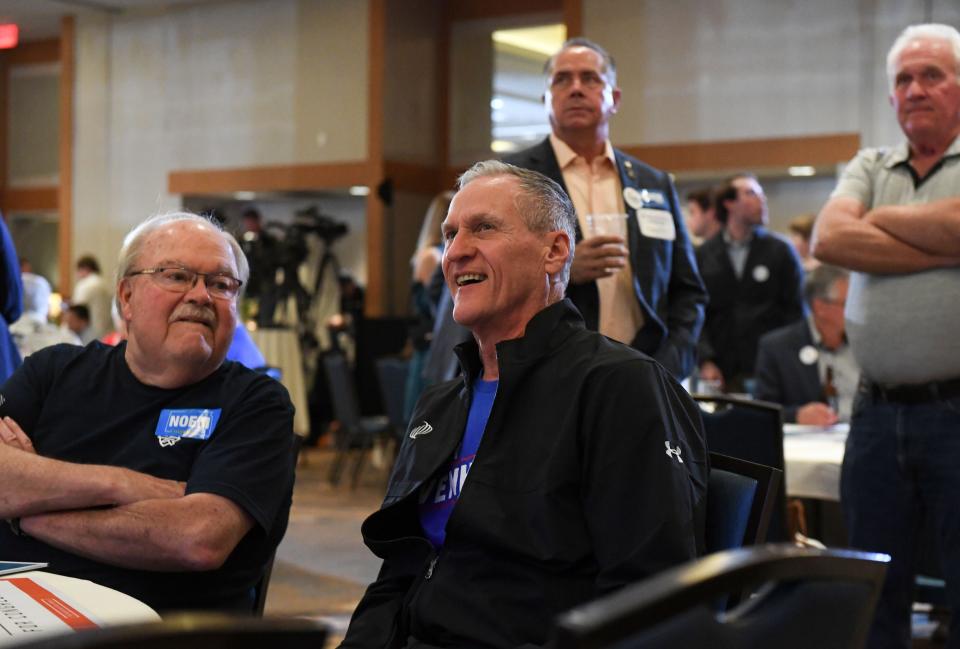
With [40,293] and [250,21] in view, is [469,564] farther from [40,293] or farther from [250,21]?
[250,21]

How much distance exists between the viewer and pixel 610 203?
337cm

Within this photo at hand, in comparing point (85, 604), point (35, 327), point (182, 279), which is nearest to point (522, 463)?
point (85, 604)

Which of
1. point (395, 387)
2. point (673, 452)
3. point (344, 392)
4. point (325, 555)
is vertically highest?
point (673, 452)

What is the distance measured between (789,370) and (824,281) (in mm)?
395

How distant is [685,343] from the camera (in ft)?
11.0

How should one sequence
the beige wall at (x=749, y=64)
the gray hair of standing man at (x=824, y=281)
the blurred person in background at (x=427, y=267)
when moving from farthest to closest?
the beige wall at (x=749, y=64) → the blurred person in background at (x=427, y=267) → the gray hair of standing man at (x=824, y=281)

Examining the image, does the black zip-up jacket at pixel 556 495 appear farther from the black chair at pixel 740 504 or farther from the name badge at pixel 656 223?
the name badge at pixel 656 223

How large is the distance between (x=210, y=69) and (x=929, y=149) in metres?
12.0

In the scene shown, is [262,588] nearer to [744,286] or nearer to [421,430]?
[421,430]

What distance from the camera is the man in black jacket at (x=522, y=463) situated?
5.70ft

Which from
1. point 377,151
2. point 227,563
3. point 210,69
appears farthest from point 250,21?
point 227,563

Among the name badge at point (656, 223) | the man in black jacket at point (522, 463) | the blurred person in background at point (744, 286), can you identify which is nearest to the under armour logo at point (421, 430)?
the man in black jacket at point (522, 463)

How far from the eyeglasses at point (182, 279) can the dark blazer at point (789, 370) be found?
102 inches

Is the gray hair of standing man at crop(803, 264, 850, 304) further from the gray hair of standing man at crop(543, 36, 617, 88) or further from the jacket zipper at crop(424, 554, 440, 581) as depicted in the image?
the jacket zipper at crop(424, 554, 440, 581)
